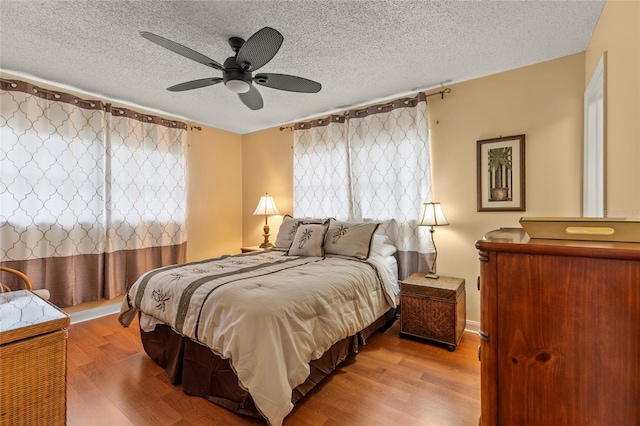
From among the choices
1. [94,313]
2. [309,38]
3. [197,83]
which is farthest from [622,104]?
[94,313]

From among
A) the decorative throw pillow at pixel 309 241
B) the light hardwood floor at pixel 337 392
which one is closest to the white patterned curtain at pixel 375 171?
the decorative throw pillow at pixel 309 241

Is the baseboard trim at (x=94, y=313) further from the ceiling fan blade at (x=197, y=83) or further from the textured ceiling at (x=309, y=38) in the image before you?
the ceiling fan blade at (x=197, y=83)

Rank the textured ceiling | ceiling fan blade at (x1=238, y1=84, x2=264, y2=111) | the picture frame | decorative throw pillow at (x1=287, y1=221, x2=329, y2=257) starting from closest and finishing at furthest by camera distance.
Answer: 1. the textured ceiling
2. ceiling fan blade at (x1=238, y1=84, x2=264, y2=111)
3. the picture frame
4. decorative throw pillow at (x1=287, y1=221, x2=329, y2=257)

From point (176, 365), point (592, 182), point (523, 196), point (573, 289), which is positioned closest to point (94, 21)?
point (176, 365)

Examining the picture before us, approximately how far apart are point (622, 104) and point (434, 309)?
5.90ft

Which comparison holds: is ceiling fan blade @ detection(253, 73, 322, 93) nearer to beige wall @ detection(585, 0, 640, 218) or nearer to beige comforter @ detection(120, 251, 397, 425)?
beige comforter @ detection(120, 251, 397, 425)

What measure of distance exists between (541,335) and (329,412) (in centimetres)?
136

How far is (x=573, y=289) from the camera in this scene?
707mm

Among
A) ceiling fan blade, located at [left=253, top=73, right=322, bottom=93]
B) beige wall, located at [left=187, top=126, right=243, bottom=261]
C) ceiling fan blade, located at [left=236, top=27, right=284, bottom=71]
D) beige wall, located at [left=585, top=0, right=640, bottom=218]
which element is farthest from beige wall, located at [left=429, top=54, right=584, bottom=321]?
beige wall, located at [left=187, top=126, right=243, bottom=261]

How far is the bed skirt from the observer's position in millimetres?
1673

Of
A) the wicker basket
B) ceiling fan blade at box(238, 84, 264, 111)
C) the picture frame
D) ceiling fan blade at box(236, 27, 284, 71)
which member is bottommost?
the wicker basket

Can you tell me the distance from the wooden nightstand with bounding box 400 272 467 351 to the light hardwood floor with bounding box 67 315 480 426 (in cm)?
11

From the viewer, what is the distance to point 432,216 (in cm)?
276

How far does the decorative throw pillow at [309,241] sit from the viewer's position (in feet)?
9.53
